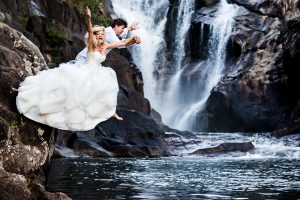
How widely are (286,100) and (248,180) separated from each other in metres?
33.6

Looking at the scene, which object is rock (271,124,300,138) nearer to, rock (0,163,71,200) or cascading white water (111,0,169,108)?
cascading white water (111,0,169,108)

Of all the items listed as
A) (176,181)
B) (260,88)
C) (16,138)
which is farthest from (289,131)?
(16,138)

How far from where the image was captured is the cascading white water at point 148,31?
5900cm

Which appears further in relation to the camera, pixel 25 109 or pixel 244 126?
pixel 244 126

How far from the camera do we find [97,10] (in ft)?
179

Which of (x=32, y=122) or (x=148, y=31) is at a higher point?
(x=148, y=31)

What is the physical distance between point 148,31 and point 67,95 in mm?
53401

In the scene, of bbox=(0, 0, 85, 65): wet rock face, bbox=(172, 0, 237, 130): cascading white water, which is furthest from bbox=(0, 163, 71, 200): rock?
bbox=(172, 0, 237, 130): cascading white water

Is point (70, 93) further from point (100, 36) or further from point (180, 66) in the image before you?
point (180, 66)

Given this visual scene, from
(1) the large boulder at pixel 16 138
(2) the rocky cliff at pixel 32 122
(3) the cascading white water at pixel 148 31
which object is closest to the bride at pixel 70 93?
(1) the large boulder at pixel 16 138

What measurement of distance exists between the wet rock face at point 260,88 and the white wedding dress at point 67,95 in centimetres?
3820

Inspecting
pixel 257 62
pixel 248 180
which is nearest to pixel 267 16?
pixel 257 62

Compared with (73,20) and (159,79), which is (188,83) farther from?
(73,20)

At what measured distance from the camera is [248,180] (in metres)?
17.2
